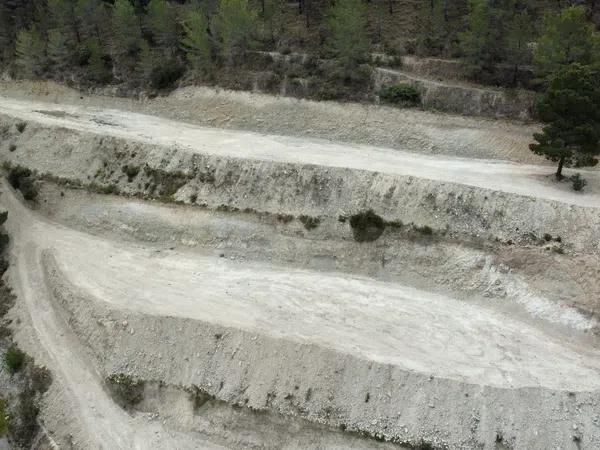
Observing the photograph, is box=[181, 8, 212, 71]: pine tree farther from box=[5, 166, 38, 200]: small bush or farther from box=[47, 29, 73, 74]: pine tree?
box=[5, 166, 38, 200]: small bush

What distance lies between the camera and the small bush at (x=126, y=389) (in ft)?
122

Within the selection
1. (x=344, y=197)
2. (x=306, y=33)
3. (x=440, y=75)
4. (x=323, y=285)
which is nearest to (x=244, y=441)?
(x=323, y=285)

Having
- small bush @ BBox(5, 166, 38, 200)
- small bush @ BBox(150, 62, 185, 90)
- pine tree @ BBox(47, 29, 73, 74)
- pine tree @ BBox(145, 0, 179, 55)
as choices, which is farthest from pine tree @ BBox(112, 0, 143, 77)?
small bush @ BBox(5, 166, 38, 200)

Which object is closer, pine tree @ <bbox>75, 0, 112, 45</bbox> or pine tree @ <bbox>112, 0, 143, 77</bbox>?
pine tree @ <bbox>112, 0, 143, 77</bbox>

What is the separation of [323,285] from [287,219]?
7772 millimetres

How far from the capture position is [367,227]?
4394cm

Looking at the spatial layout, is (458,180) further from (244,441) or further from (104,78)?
(104,78)

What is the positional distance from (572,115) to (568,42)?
11.9 m

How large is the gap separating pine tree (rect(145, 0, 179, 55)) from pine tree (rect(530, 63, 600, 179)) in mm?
47683

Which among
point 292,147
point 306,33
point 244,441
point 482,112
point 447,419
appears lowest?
point 244,441

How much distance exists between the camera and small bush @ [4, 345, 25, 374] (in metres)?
40.4

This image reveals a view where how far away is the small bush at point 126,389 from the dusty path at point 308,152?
23.7 meters

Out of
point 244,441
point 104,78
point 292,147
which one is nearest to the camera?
point 244,441

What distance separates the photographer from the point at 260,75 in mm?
63438
